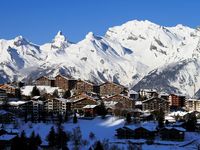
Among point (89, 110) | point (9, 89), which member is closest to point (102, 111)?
point (89, 110)

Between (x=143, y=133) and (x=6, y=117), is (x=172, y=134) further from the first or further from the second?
(x=6, y=117)

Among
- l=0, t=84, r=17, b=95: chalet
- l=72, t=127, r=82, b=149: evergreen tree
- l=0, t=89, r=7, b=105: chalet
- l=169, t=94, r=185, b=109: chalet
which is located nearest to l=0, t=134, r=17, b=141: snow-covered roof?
l=72, t=127, r=82, b=149: evergreen tree

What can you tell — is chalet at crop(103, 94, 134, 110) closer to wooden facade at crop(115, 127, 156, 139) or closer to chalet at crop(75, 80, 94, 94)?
chalet at crop(75, 80, 94, 94)

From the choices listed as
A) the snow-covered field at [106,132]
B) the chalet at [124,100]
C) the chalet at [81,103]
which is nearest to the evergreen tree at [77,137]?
the snow-covered field at [106,132]

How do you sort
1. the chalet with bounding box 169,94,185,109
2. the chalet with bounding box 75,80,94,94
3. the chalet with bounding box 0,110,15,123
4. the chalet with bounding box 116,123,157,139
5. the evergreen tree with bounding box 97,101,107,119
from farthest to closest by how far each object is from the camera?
the chalet with bounding box 75,80,94,94, the chalet with bounding box 169,94,185,109, the evergreen tree with bounding box 97,101,107,119, the chalet with bounding box 0,110,15,123, the chalet with bounding box 116,123,157,139

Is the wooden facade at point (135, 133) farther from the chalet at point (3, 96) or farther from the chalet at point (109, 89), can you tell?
the chalet at point (109, 89)

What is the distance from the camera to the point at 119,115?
8525 cm

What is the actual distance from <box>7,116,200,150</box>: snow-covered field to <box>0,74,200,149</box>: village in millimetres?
464

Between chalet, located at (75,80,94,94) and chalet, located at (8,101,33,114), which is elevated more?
chalet, located at (75,80,94,94)

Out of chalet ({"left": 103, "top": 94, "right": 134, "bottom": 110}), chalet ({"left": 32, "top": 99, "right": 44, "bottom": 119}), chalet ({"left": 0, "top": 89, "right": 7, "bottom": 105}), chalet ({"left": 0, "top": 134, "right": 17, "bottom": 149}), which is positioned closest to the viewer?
chalet ({"left": 0, "top": 134, "right": 17, "bottom": 149})

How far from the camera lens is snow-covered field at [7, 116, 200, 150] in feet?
212

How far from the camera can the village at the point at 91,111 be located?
69500 mm

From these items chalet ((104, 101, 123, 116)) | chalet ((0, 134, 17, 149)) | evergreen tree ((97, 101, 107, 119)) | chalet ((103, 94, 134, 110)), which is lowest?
chalet ((0, 134, 17, 149))

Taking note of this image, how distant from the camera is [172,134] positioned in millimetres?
69438
